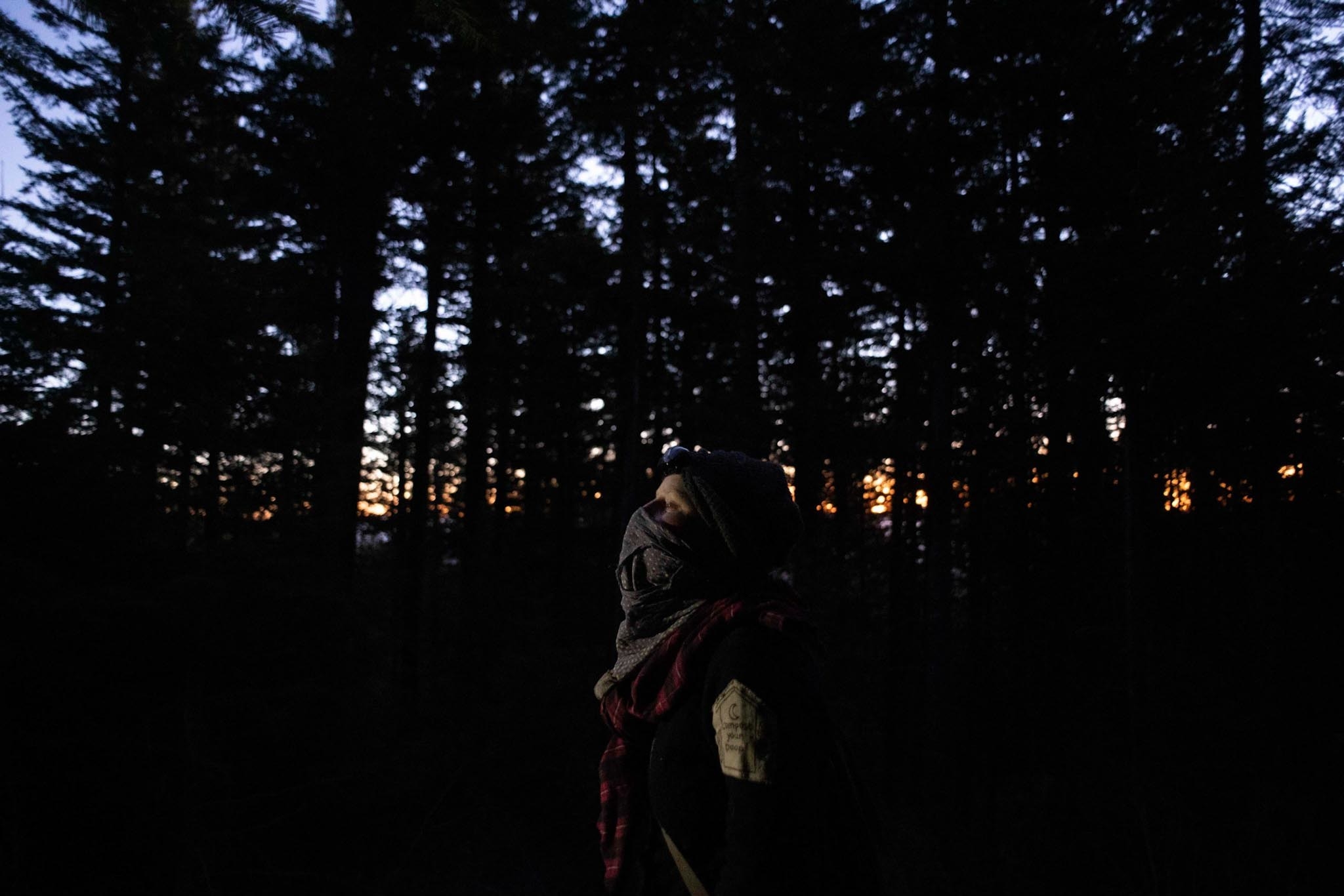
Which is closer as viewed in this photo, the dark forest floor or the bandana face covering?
Result: the bandana face covering

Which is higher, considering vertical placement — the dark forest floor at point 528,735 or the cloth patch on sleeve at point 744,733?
the cloth patch on sleeve at point 744,733

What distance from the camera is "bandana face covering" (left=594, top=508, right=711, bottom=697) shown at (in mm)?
1974

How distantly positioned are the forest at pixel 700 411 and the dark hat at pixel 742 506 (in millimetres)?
1209

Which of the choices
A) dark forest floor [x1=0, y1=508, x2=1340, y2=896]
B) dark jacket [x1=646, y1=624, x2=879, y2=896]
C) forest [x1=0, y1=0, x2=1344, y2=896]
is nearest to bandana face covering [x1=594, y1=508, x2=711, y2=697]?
dark jacket [x1=646, y1=624, x2=879, y2=896]

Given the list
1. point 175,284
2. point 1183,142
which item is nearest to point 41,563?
point 175,284

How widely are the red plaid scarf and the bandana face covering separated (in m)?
0.04

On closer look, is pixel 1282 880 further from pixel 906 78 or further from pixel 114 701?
pixel 906 78

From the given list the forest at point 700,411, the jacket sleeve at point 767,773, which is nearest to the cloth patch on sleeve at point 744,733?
the jacket sleeve at point 767,773

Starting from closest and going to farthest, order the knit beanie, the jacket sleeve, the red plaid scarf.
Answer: the jacket sleeve, the red plaid scarf, the knit beanie

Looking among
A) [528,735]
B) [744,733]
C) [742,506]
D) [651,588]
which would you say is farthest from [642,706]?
[528,735]

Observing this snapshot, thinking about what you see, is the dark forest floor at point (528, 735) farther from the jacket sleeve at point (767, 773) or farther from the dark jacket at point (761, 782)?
the jacket sleeve at point (767, 773)

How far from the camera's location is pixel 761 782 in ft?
5.06

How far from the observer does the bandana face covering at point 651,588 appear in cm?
197

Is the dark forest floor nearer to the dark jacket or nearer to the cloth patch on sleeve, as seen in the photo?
the dark jacket
